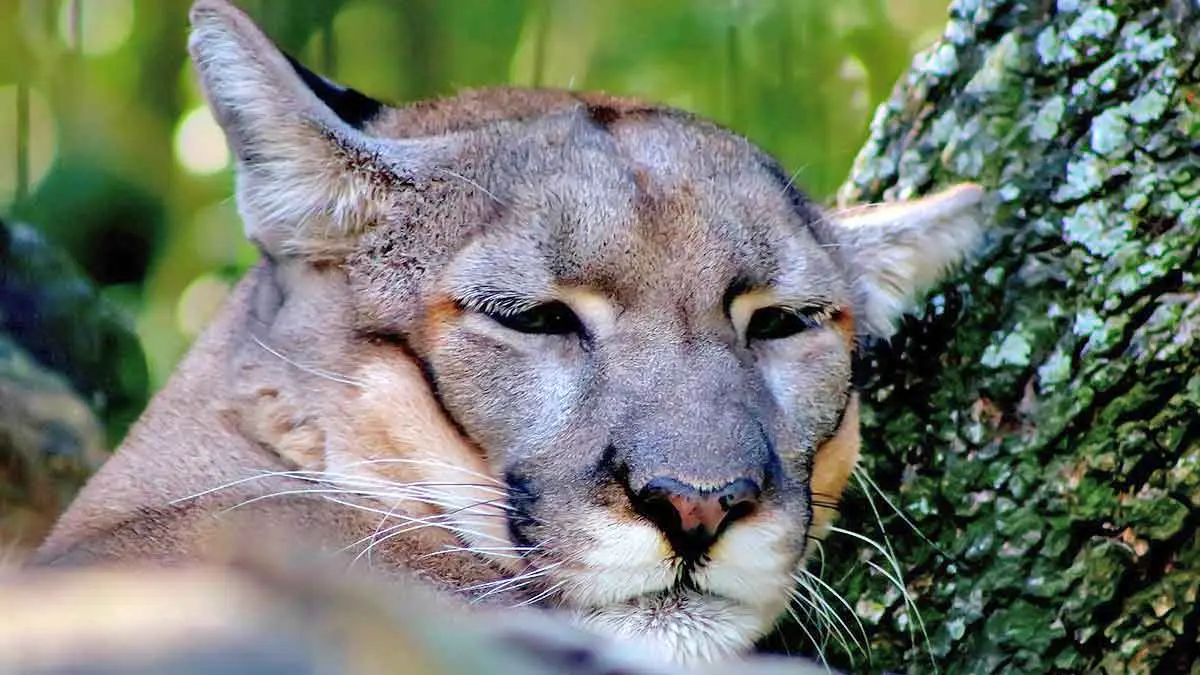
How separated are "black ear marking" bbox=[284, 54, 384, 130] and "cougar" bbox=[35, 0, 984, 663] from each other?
0.06 feet

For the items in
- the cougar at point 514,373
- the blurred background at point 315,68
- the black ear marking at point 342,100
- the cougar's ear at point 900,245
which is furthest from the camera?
the blurred background at point 315,68

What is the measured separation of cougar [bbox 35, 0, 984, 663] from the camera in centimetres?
262

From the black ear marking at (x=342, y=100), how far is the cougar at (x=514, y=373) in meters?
0.02

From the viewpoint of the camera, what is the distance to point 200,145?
5.59 metres

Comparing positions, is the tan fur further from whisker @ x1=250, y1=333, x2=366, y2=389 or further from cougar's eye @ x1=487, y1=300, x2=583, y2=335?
whisker @ x1=250, y1=333, x2=366, y2=389

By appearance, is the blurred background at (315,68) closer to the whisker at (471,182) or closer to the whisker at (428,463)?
the whisker at (471,182)

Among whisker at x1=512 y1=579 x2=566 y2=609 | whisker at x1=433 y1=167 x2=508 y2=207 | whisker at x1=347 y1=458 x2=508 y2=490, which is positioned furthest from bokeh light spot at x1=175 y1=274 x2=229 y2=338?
whisker at x1=512 y1=579 x2=566 y2=609

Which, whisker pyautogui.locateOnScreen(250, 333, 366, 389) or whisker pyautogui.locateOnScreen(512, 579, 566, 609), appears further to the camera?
whisker pyautogui.locateOnScreen(250, 333, 366, 389)

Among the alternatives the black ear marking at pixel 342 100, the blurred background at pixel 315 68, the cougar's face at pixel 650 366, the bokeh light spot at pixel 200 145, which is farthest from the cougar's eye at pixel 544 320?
the bokeh light spot at pixel 200 145

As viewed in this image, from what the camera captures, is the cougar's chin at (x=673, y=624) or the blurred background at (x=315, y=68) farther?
the blurred background at (x=315, y=68)

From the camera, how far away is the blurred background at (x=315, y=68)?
533 cm

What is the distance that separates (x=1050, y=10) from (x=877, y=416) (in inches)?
39.0

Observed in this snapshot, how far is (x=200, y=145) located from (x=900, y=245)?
120 inches

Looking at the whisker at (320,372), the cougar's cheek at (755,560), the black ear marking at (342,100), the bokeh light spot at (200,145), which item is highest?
the black ear marking at (342,100)
